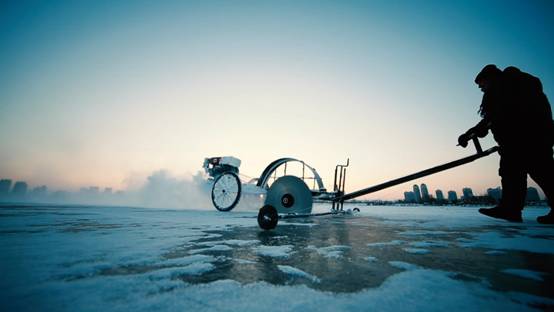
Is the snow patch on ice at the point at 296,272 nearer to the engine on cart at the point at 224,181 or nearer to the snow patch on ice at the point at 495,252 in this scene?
the snow patch on ice at the point at 495,252

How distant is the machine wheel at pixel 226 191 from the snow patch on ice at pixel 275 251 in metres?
9.25

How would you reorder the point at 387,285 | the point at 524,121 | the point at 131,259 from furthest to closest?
the point at 524,121 < the point at 131,259 < the point at 387,285

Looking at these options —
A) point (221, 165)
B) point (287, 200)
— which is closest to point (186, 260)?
Result: point (287, 200)

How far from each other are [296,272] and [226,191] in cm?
1118

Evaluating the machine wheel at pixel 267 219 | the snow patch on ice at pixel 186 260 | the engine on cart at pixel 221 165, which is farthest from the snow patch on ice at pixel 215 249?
the engine on cart at pixel 221 165

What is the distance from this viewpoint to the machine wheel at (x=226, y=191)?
11.9 meters

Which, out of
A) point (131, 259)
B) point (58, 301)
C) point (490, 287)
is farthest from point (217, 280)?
point (490, 287)

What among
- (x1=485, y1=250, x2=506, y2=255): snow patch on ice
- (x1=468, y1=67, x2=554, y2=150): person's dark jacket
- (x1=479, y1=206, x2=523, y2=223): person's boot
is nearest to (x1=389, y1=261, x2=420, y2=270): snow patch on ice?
(x1=485, y1=250, x2=506, y2=255): snow patch on ice

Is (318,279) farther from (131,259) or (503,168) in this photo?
(503,168)

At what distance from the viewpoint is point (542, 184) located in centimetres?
511

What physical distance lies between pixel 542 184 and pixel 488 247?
4106 mm

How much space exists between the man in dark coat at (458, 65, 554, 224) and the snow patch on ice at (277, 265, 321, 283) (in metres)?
5.91

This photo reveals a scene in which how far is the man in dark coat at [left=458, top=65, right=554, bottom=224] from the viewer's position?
487 centimetres

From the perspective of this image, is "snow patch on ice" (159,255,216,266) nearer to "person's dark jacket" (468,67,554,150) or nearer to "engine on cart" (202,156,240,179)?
"person's dark jacket" (468,67,554,150)
